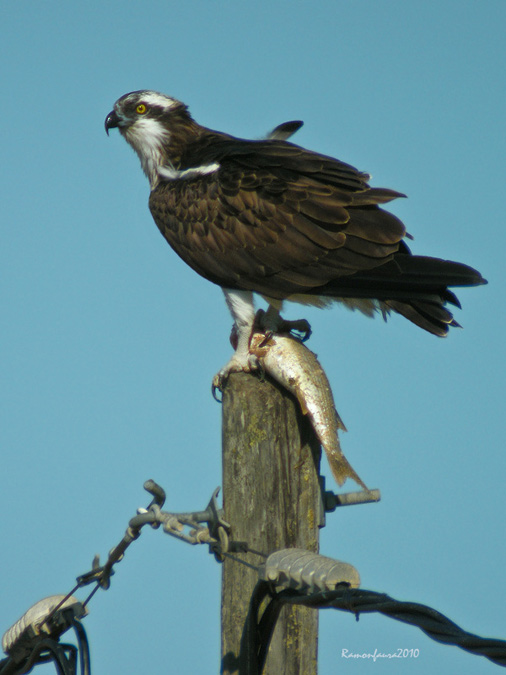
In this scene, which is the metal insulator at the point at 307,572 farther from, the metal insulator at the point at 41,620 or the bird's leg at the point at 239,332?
the bird's leg at the point at 239,332

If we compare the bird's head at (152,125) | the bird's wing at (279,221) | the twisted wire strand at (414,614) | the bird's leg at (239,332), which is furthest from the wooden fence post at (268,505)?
the bird's head at (152,125)

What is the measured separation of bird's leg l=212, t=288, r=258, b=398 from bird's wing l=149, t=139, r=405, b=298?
9 cm

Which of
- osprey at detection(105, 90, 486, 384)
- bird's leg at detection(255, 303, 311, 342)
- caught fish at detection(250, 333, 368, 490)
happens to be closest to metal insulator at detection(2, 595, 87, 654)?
caught fish at detection(250, 333, 368, 490)

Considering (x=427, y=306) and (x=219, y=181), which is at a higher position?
(x=219, y=181)

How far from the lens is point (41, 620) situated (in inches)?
141

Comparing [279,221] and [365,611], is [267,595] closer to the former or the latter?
[365,611]

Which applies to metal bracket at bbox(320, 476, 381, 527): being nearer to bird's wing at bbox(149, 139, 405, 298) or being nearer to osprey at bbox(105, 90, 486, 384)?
osprey at bbox(105, 90, 486, 384)

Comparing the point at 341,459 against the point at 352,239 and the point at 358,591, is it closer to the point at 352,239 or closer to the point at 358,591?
the point at 358,591

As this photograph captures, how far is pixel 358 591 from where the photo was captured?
94.1 inches

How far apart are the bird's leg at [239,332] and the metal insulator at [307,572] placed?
1.82 meters

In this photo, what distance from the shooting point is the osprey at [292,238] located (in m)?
5.16

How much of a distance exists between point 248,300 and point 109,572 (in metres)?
2.64

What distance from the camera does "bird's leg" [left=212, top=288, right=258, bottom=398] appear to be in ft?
15.7

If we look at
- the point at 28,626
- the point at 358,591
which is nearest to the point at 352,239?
the point at 28,626
